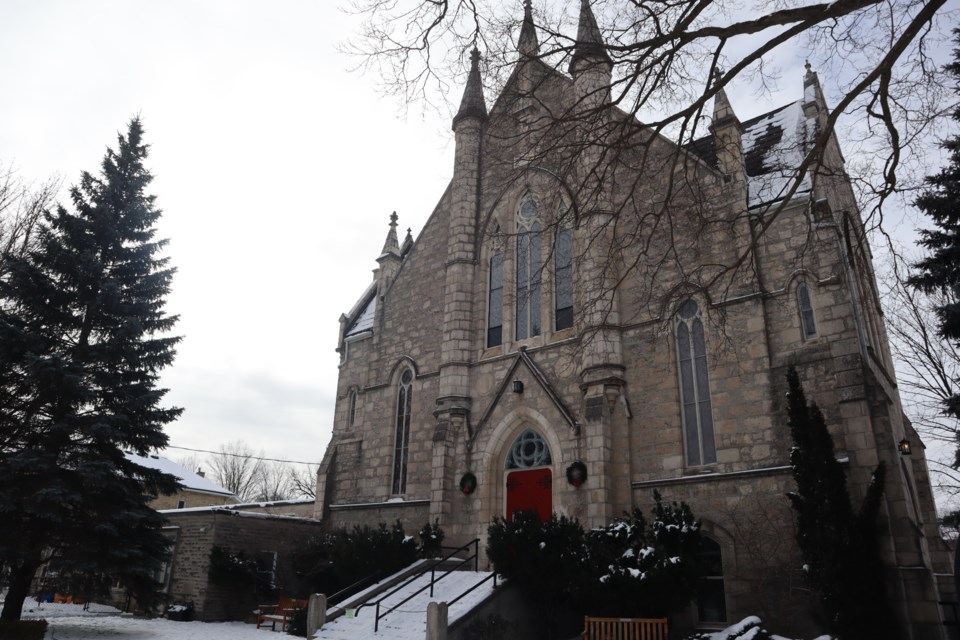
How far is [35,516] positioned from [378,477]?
812 cm

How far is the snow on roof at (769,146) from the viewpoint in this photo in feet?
47.3

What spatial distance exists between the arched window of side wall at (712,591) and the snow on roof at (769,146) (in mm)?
6855

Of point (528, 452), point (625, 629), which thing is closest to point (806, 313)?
point (625, 629)

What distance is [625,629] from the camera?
35.6 ft

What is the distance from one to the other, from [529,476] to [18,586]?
11001 mm

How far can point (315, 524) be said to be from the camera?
20.2 metres

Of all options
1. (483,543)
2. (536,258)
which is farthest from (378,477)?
(536,258)

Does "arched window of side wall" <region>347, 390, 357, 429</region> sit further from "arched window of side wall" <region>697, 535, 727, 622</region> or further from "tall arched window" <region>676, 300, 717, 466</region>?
"arched window of side wall" <region>697, 535, 727, 622</region>

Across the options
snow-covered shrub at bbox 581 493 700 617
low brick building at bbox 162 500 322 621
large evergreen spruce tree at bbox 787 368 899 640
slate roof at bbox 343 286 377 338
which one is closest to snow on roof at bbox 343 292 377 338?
slate roof at bbox 343 286 377 338

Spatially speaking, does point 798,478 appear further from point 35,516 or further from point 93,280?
point 93,280

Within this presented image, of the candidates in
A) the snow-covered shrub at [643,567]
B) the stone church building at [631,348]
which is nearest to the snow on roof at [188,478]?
the stone church building at [631,348]

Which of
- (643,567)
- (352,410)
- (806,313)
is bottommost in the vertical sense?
(643,567)

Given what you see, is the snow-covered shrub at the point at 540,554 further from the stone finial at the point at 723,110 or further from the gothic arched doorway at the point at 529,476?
the stone finial at the point at 723,110

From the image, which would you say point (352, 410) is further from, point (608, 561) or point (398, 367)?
point (608, 561)
